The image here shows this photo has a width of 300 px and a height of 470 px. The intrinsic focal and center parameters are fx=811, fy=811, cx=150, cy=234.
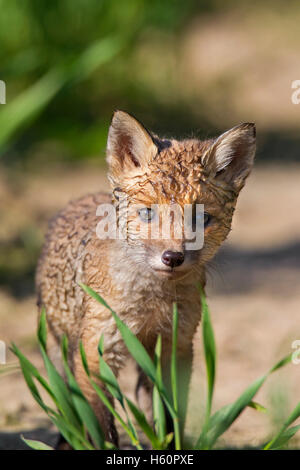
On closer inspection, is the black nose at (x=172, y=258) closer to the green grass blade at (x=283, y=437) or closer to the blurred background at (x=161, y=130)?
the blurred background at (x=161, y=130)

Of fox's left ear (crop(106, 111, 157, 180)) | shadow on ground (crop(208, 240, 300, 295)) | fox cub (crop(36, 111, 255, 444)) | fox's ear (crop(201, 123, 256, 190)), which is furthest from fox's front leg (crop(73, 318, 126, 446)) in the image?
shadow on ground (crop(208, 240, 300, 295))

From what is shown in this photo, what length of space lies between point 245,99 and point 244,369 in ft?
25.4

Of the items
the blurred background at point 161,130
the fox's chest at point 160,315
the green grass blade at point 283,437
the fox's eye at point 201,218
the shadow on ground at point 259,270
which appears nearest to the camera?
the green grass blade at point 283,437

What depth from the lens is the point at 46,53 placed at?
10.2 metres

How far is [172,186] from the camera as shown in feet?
11.9

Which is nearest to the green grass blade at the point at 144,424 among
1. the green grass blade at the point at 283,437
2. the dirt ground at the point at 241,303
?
the dirt ground at the point at 241,303

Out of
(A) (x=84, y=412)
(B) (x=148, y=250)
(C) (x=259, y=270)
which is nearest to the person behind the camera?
(A) (x=84, y=412)

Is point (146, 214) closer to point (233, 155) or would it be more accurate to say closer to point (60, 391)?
point (233, 155)

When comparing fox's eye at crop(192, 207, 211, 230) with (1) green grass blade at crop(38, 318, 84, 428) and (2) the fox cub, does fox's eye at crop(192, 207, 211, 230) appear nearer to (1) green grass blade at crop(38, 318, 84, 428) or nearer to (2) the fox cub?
(2) the fox cub

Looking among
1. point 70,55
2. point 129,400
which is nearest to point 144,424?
point 129,400

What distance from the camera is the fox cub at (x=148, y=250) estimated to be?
3629 mm

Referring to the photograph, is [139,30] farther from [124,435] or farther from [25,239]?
[124,435]

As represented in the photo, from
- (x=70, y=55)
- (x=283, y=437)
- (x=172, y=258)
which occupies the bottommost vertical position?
(x=283, y=437)

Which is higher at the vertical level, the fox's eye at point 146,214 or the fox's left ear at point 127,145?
the fox's left ear at point 127,145
